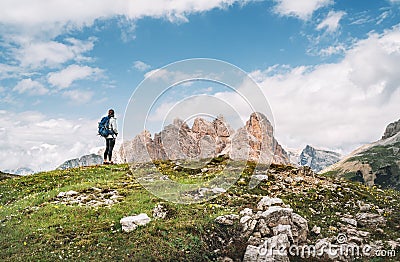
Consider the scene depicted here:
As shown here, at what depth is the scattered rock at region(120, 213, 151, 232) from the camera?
61.8 ft

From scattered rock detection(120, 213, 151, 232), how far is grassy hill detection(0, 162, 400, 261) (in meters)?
0.32

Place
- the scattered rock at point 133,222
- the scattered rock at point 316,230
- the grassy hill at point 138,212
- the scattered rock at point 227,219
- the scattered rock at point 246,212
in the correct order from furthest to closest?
1. the scattered rock at point 246,212
2. the scattered rock at point 316,230
3. the scattered rock at point 227,219
4. the scattered rock at point 133,222
5. the grassy hill at point 138,212

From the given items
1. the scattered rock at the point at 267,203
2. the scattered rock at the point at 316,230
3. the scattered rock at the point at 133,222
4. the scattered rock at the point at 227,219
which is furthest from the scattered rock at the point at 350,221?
the scattered rock at the point at 133,222

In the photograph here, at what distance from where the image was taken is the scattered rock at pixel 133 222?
1884 centimetres

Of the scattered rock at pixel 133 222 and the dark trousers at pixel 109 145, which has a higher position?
the dark trousers at pixel 109 145

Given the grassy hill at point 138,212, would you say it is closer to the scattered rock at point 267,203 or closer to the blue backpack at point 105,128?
the scattered rock at point 267,203

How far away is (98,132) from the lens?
35.1 m

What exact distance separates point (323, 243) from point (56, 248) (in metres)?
13.1

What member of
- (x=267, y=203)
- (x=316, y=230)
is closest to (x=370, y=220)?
(x=316, y=230)

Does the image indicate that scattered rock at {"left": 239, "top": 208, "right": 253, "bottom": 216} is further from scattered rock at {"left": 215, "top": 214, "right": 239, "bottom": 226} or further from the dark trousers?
the dark trousers

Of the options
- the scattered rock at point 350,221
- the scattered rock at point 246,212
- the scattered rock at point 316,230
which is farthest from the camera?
the scattered rock at point 350,221

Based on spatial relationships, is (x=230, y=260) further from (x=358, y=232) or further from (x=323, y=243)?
(x=358, y=232)

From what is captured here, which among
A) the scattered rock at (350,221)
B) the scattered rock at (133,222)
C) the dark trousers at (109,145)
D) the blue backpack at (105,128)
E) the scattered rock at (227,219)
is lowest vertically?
the scattered rock at (133,222)

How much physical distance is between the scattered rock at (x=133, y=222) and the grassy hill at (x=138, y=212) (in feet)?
1.05
